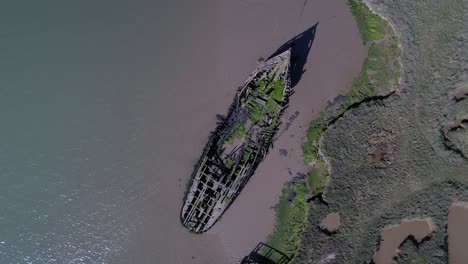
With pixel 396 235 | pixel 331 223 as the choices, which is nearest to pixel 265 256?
pixel 331 223

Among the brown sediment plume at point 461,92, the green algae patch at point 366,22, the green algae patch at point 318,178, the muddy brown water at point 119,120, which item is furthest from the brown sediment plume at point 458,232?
the muddy brown water at point 119,120

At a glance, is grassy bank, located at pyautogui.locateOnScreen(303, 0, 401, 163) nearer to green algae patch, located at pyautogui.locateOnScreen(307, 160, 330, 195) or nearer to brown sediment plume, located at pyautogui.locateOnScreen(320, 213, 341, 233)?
green algae patch, located at pyautogui.locateOnScreen(307, 160, 330, 195)

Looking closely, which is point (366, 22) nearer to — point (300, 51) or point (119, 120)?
point (300, 51)

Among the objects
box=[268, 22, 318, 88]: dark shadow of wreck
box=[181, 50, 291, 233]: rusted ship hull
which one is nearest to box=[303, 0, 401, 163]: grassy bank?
box=[181, 50, 291, 233]: rusted ship hull

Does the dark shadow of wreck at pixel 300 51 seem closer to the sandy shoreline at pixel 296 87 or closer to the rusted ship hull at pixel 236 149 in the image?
the sandy shoreline at pixel 296 87

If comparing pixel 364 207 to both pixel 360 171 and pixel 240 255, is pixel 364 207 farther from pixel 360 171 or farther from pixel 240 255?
pixel 240 255
